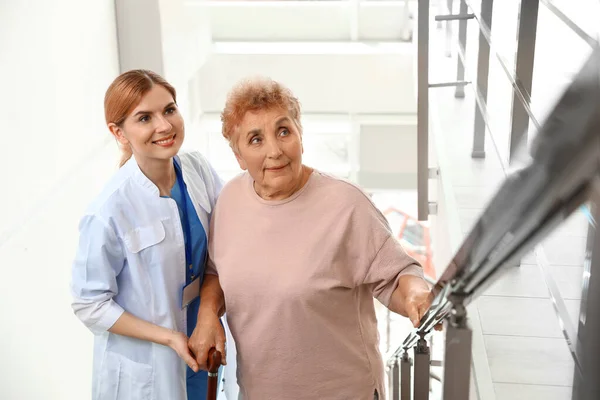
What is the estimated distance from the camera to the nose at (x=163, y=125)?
203 cm

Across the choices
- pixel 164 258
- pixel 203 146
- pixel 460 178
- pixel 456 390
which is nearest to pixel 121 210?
pixel 164 258

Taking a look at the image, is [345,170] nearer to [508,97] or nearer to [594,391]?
[508,97]

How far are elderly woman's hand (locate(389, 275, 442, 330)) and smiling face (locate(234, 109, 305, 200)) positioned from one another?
1.18 feet

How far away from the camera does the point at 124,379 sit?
2188 millimetres

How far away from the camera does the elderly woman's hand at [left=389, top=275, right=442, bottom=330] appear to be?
5.26 ft

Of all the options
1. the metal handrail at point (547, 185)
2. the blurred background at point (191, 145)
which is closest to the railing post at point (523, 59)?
the blurred background at point (191, 145)

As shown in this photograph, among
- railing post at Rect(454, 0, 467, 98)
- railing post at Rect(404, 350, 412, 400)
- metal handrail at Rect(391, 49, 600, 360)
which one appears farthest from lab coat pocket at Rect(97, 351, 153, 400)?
railing post at Rect(454, 0, 467, 98)

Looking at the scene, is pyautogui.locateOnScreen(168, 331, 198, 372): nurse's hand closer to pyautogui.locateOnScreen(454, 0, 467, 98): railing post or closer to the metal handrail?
the metal handrail

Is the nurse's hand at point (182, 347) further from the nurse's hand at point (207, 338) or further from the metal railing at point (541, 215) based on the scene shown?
the metal railing at point (541, 215)

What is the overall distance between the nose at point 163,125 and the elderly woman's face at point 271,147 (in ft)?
1.07

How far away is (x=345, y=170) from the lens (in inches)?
301

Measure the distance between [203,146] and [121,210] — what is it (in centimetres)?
507

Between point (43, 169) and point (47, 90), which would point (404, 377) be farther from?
point (47, 90)

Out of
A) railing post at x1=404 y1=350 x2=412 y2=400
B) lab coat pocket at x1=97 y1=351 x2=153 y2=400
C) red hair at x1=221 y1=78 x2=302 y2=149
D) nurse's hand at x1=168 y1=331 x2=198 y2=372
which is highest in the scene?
red hair at x1=221 y1=78 x2=302 y2=149
